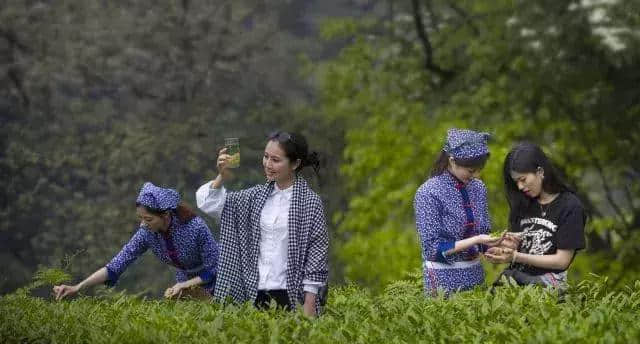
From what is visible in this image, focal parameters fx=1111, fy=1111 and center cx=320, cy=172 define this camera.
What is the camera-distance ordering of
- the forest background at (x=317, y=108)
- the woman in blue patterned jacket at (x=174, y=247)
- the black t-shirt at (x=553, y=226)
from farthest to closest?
1. the forest background at (x=317, y=108)
2. the woman in blue patterned jacket at (x=174, y=247)
3. the black t-shirt at (x=553, y=226)

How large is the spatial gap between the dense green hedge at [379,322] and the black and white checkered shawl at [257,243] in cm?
20

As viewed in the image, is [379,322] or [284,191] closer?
[379,322]

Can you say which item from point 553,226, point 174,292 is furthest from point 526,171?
point 174,292

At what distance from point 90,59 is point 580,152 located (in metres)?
8.44

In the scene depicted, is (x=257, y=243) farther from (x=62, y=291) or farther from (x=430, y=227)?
(x=62, y=291)

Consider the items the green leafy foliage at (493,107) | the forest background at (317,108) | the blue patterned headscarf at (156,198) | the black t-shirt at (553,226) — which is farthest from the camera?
the forest background at (317,108)

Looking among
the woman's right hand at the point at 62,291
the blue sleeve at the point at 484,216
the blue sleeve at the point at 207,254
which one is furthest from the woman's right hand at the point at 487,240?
the woman's right hand at the point at 62,291

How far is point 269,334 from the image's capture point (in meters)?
5.42

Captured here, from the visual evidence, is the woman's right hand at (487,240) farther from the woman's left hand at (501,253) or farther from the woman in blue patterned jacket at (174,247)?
the woman in blue patterned jacket at (174,247)

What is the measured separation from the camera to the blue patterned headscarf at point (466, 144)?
639cm

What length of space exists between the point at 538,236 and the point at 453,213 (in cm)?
52

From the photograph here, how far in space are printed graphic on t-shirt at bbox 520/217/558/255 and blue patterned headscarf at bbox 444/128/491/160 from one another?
486mm

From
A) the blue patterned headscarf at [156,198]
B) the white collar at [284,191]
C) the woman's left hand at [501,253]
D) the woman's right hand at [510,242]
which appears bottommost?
the woman's left hand at [501,253]

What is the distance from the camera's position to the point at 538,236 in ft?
20.7
